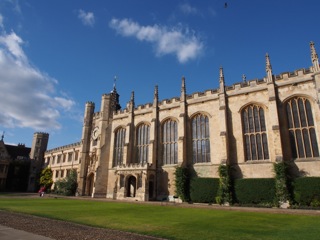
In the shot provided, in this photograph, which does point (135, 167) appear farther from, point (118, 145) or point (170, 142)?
point (118, 145)

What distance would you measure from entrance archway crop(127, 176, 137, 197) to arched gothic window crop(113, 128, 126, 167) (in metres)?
4.84

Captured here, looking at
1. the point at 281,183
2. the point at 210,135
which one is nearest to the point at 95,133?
the point at 210,135

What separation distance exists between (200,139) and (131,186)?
40.8 feet

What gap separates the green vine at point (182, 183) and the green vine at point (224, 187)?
412cm

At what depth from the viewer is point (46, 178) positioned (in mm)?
53188

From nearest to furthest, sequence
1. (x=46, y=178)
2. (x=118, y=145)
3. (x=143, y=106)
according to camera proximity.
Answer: (x=143, y=106) < (x=118, y=145) < (x=46, y=178)

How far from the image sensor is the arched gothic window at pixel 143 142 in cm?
3456

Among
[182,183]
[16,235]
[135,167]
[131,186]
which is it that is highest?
[135,167]

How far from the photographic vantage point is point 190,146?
30000 millimetres

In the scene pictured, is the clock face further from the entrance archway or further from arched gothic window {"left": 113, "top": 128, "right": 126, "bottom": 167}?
the entrance archway

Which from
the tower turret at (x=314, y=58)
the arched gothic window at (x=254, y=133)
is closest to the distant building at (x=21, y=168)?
the arched gothic window at (x=254, y=133)

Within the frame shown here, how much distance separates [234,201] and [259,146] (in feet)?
21.5

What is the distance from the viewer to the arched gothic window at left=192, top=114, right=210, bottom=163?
28844 mm

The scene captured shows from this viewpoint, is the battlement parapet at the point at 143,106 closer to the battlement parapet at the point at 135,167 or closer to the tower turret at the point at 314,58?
the battlement parapet at the point at 135,167
